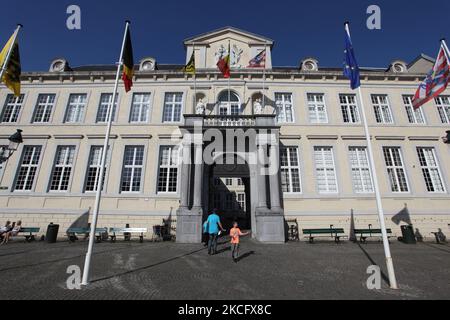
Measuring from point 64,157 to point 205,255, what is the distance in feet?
45.8

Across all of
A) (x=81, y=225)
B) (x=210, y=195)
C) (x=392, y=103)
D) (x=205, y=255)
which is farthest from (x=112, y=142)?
(x=392, y=103)

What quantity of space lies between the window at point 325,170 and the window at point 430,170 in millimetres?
6814

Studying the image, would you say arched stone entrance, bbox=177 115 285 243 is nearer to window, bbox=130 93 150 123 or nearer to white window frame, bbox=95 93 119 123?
window, bbox=130 93 150 123

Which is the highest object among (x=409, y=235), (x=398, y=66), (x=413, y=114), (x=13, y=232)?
(x=398, y=66)

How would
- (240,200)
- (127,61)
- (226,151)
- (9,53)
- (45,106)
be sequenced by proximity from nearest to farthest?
(127,61), (9,53), (226,151), (45,106), (240,200)

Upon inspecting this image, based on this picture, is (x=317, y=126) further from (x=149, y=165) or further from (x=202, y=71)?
(x=149, y=165)

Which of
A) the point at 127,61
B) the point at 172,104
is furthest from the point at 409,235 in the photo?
the point at 172,104

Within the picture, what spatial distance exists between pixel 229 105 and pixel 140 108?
736cm

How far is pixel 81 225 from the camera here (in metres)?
14.2

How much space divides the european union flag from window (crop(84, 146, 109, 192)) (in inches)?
615

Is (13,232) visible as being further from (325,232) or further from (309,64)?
Answer: (309,64)

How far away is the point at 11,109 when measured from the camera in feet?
57.5

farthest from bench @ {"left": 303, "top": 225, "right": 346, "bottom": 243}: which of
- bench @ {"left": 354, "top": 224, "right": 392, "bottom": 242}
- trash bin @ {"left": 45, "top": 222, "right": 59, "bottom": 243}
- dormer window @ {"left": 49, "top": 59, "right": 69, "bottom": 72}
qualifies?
dormer window @ {"left": 49, "top": 59, "right": 69, "bottom": 72}

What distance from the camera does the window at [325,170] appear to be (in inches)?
599
